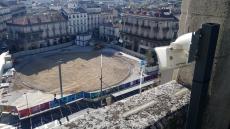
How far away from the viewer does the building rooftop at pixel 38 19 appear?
59.4 meters

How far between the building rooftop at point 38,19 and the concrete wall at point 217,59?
59.5 metres

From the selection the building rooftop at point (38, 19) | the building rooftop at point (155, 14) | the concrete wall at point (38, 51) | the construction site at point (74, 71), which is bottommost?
the construction site at point (74, 71)

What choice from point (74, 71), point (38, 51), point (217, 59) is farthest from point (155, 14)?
point (217, 59)

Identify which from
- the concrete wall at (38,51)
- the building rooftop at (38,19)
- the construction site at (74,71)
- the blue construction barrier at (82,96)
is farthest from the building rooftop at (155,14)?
the blue construction barrier at (82,96)

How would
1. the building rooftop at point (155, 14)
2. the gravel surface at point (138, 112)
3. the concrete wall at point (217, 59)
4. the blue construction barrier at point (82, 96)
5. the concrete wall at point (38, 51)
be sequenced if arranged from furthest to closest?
the concrete wall at point (38, 51) < the building rooftop at point (155, 14) < the blue construction barrier at point (82, 96) < the concrete wall at point (217, 59) < the gravel surface at point (138, 112)

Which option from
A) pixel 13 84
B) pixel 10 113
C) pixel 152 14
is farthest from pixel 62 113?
pixel 152 14

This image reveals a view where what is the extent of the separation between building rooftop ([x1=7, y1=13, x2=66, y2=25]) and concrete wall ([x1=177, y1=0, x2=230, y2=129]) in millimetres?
59532

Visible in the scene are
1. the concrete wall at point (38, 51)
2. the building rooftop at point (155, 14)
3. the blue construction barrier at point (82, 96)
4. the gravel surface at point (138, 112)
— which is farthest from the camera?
the concrete wall at point (38, 51)

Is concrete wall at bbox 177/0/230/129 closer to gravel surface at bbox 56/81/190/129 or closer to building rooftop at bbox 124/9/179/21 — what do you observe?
gravel surface at bbox 56/81/190/129

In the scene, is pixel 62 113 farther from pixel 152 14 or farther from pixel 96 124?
pixel 152 14

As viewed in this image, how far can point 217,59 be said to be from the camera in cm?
391

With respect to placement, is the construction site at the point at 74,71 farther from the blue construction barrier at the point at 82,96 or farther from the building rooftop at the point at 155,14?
the building rooftop at the point at 155,14

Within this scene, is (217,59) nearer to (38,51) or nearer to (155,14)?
(155,14)

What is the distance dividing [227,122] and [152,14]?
172ft
